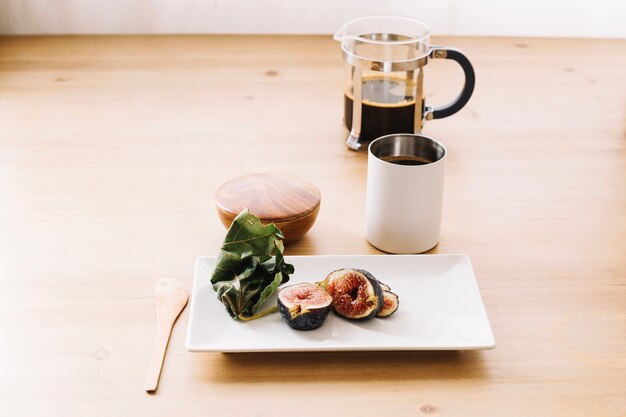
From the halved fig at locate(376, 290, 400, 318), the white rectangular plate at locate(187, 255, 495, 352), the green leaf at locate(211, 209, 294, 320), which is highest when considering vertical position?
the green leaf at locate(211, 209, 294, 320)

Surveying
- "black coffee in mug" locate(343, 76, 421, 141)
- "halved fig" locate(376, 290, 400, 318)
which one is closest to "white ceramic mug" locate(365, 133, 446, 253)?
"halved fig" locate(376, 290, 400, 318)

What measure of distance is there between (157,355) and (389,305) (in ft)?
0.81

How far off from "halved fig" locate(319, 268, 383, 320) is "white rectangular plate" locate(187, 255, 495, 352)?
13 millimetres

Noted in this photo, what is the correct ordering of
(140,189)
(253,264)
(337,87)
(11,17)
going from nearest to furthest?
(253,264), (140,189), (337,87), (11,17)

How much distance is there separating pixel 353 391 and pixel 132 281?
0.32m

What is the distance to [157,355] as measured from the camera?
Answer: 2.52 ft

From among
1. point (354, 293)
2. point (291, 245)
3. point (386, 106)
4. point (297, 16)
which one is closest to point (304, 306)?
point (354, 293)

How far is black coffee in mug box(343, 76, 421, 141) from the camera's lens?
121 cm

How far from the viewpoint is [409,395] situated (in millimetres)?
721

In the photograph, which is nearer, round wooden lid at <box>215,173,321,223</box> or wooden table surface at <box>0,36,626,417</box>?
wooden table surface at <box>0,36,626,417</box>

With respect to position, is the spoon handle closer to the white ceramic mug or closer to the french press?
the white ceramic mug

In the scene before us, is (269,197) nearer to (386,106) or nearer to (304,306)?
(304,306)

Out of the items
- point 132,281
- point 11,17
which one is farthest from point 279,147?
Answer: point 11,17

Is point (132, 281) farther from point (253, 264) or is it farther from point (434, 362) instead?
point (434, 362)
